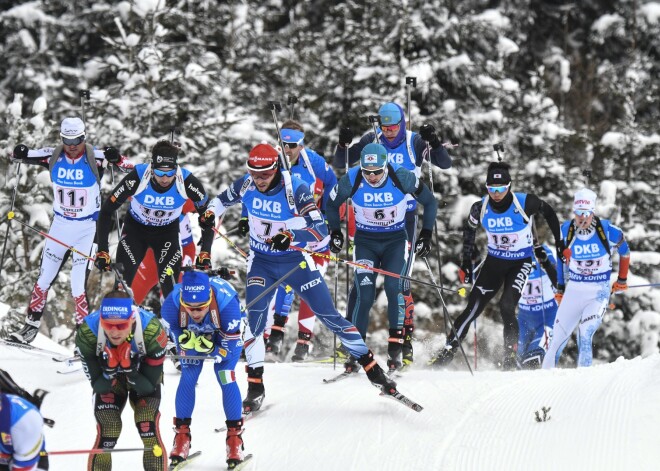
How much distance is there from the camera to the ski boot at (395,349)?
31.7 ft

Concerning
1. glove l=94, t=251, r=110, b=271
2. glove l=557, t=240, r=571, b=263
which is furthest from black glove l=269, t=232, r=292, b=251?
glove l=557, t=240, r=571, b=263

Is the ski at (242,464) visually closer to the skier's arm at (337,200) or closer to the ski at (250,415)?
the ski at (250,415)

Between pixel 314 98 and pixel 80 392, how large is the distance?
45.8 feet

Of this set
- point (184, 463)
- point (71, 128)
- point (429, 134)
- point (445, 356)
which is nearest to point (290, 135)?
point (429, 134)

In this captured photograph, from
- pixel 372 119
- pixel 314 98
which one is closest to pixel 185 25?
pixel 314 98

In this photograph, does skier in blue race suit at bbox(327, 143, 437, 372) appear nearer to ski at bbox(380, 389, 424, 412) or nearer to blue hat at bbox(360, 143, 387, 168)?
blue hat at bbox(360, 143, 387, 168)

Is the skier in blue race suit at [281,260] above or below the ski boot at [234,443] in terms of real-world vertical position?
above

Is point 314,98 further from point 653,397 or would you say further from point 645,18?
point 653,397

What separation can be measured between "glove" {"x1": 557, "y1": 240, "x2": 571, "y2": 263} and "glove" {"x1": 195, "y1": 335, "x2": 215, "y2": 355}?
5015 millimetres

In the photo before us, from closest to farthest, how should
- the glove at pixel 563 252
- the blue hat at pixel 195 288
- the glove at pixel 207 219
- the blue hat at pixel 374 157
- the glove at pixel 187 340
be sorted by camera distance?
the blue hat at pixel 195 288 < the glove at pixel 187 340 < the glove at pixel 207 219 < the blue hat at pixel 374 157 < the glove at pixel 563 252

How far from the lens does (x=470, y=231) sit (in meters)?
10.7

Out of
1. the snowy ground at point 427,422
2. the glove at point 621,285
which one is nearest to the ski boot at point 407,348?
the snowy ground at point 427,422

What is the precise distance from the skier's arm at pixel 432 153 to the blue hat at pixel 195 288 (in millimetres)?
3650

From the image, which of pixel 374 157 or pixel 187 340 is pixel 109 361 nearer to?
pixel 187 340
